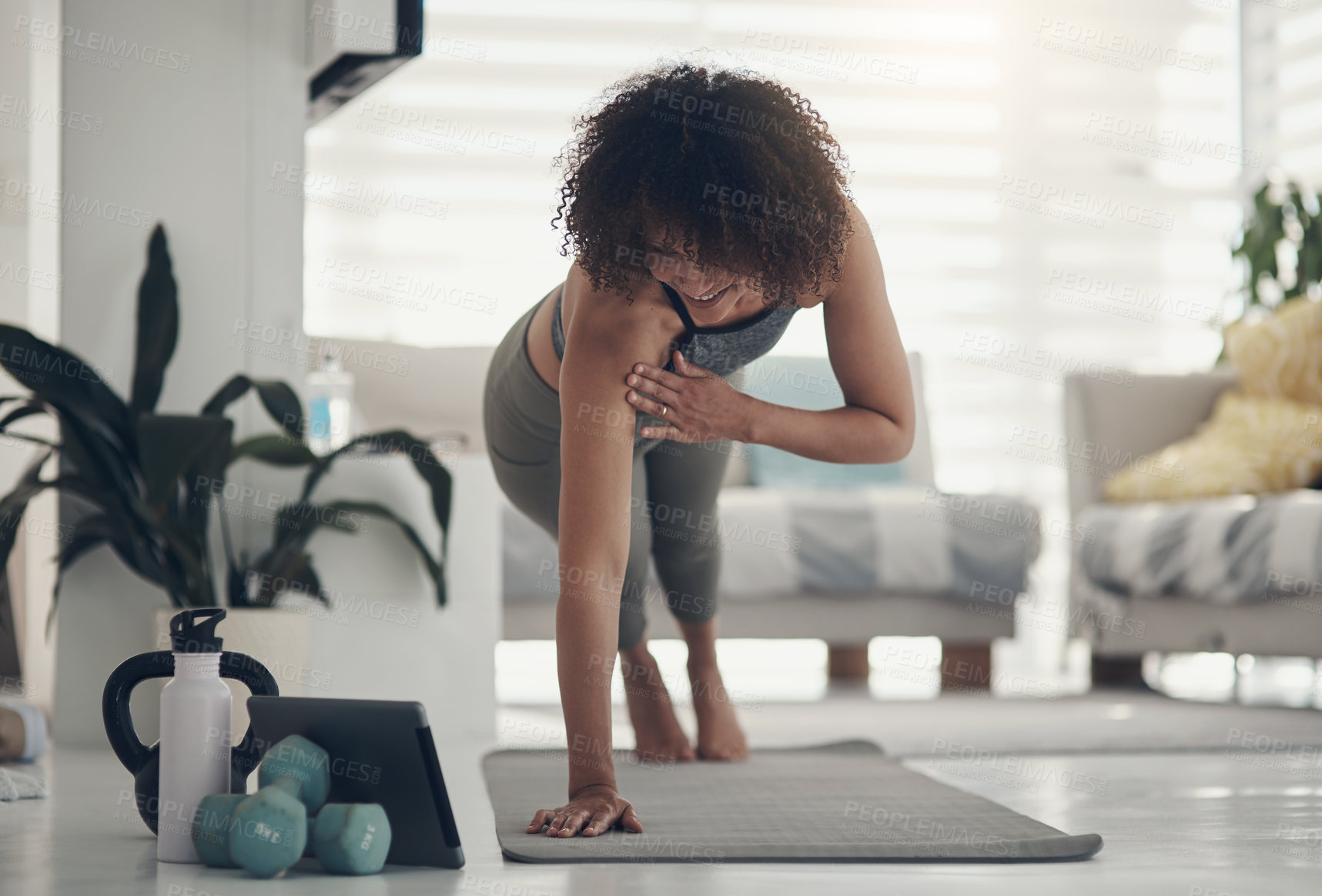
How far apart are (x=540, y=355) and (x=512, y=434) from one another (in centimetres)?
15

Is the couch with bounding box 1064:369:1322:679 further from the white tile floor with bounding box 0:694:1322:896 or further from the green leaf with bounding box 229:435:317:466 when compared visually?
the green leaf with bounding box 229:435:317:466

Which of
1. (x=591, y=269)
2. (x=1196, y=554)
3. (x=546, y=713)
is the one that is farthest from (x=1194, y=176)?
(x=591, y=269)

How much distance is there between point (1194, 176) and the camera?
4414mm

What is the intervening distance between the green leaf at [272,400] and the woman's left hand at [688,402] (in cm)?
79

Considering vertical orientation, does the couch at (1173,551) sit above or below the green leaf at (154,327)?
below

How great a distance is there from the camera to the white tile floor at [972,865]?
97cm

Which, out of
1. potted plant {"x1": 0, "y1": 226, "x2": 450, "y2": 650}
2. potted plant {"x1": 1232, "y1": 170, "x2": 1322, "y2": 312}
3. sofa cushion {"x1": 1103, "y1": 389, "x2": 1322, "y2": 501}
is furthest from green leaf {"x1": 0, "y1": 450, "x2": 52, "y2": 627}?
potted plant {"x1": 1232, "y1": 170, "x2": 1322, "y2": 312}

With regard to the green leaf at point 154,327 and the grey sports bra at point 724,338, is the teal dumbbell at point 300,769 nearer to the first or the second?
the grey sports bra at point 724,338

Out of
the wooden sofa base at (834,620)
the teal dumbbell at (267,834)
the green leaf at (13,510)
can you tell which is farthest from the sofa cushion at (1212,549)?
the green leaf at (13,510)

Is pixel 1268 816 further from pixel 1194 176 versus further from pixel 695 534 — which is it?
pixel 1194 176

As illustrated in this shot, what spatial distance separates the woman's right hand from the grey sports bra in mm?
422

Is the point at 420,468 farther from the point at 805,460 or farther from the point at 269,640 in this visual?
the point at 805,460

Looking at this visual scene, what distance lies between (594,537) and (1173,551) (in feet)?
5.87

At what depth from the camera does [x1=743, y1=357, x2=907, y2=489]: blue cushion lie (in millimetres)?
3273
